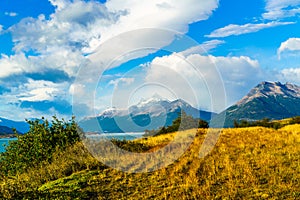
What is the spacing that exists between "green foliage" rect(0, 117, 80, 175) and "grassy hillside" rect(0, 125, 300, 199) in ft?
22.3

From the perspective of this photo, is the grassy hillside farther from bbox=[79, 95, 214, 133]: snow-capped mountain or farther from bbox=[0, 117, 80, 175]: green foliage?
bbox=[0, 117, 80, 175]: green foliage

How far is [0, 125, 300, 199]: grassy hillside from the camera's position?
47.5 feet

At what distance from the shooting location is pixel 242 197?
44.2ft

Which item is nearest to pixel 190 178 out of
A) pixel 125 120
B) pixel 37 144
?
pixel 125 120

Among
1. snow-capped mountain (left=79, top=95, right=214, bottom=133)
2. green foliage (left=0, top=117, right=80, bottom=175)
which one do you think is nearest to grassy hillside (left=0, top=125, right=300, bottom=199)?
snow-capped mountain (left=79, top=95, right=214, bottom=133)

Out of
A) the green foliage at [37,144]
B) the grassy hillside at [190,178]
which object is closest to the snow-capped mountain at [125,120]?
the grassy hillside at [190,178]

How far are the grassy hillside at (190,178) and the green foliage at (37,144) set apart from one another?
6803 millimetres

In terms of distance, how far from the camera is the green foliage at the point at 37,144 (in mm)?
29781

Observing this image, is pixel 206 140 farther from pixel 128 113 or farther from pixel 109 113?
pixel 109 113

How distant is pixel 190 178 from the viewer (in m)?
16.5

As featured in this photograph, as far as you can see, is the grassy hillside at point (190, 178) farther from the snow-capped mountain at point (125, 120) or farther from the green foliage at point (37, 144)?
the green foliage at point (37, 144)

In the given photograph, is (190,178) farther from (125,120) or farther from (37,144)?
(37,144)

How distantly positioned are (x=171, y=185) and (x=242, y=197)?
3.71m

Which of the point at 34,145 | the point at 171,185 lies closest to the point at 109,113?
the point at 171,185
